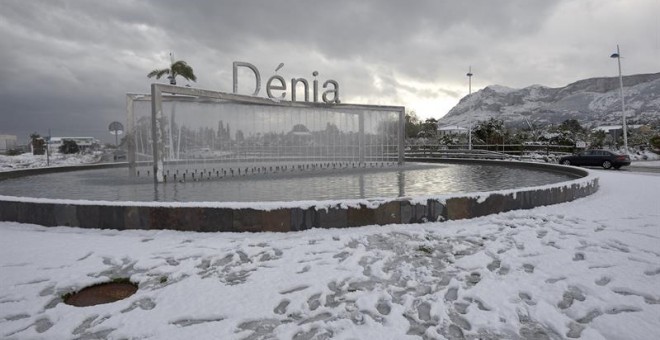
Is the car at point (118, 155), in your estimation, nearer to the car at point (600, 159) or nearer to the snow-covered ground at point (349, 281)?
the snow-covered ground at point (349, 281)

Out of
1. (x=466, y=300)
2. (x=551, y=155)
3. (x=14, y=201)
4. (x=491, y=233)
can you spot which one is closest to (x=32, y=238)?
(x=14, y=201)

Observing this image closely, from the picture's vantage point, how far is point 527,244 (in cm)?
500

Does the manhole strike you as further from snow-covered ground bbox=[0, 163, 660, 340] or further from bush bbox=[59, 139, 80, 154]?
bush bbox=[59, 139, 80, 154]

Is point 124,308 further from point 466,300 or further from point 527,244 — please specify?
point 527,244

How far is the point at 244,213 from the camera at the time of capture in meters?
5.62

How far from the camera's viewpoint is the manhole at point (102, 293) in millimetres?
3621

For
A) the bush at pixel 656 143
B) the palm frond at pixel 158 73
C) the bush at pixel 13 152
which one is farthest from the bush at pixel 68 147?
the bush at pixel 656 143

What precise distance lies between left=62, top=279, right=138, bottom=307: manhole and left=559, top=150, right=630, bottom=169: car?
83.0 ft

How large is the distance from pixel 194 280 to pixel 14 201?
466 centimetres

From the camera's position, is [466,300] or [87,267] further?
[87,267]

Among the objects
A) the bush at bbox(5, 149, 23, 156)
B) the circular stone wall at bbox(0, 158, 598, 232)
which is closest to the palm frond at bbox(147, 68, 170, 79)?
the bush at bbox(5, 149, 23, 156)

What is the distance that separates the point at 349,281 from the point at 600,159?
946 inches

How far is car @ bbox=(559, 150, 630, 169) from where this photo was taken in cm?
2125

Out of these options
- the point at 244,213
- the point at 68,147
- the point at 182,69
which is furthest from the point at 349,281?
the point at 68,147
